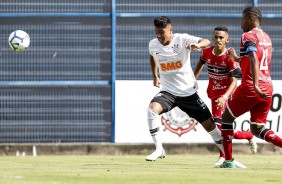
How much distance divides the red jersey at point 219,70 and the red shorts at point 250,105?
8.15 ft

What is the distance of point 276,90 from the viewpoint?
2108 cm

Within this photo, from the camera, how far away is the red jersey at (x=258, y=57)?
477 inches

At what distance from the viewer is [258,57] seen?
40.3ft

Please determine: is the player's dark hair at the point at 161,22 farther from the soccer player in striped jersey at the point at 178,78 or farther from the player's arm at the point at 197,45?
the player's arm at the point at 197,45

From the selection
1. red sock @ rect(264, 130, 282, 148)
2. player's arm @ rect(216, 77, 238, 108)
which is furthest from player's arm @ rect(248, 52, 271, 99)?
player's arm @ rect(216, 77, 238, 108)

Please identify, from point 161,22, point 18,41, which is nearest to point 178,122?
point 18,41

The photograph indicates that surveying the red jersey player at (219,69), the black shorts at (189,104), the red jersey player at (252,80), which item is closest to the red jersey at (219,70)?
the red jersey player at (219,69)

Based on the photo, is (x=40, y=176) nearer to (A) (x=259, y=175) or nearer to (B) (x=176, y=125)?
(A) (x=259, y=175)

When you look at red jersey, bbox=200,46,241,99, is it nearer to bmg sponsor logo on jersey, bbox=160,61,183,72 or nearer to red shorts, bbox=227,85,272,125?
bmg sponsor logo on jersey, bbox=160,61,183,72

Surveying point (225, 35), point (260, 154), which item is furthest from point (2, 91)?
point (225, 35)

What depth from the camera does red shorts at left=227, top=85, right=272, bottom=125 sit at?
12.4 metres

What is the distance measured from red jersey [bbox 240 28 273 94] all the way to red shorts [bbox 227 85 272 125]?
0.27 ft

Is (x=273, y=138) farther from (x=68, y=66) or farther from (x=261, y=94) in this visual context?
(x=68, y=66)

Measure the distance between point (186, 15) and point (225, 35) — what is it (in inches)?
260
